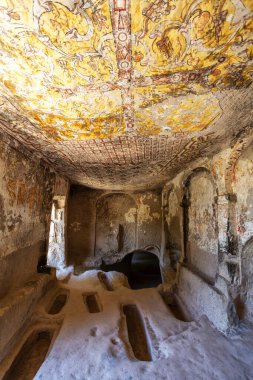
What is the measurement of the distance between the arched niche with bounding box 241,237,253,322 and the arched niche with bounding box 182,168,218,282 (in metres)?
0.90

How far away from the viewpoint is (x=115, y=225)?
9.53 meters

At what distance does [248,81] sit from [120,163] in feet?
9.59

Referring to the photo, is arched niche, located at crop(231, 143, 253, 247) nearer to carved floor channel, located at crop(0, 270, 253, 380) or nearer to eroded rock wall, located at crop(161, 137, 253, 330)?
eroded rock wall, located at crop(161, 137, 253, 330)

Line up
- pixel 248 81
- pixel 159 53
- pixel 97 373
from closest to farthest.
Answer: pixel 159 53, pixel 248 81, pixel 97 373

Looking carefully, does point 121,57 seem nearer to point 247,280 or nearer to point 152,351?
point 247,280

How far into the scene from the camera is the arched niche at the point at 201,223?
436 cm

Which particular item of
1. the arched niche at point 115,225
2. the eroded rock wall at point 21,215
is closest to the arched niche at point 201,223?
the eroded rock wall at point 21,215

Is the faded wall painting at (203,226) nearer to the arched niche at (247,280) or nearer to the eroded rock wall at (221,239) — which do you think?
the eroded rock wall at (221,239)

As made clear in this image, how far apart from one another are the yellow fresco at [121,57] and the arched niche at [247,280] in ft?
7.12

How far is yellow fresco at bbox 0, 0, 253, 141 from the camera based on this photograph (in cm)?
129

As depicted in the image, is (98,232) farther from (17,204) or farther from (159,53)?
(159,53)

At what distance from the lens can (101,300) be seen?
455 centimetres

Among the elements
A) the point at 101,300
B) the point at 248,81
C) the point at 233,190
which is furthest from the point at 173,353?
the point at 248,81

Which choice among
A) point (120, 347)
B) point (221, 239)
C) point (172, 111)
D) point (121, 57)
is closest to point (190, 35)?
point (121, 57)
